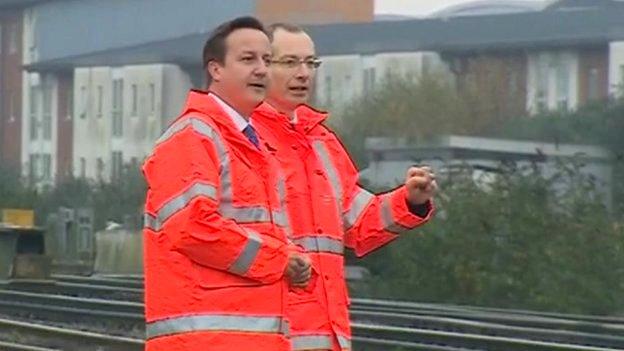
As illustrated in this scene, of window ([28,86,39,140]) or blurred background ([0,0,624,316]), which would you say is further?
window ([28,86,39,140])

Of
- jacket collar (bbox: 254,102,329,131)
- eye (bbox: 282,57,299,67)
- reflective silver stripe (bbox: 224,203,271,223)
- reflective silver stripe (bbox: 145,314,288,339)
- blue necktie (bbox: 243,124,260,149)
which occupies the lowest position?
reflective silver stripe (bbox: 145,314,288,339)

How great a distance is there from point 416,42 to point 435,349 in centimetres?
6135

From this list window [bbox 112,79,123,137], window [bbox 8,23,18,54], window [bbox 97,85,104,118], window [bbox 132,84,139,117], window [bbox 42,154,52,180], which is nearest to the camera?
window [bbox 132,84,139,117]

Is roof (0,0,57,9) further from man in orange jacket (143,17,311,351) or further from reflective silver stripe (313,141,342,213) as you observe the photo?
man in orange jacket (143,17,311,351)

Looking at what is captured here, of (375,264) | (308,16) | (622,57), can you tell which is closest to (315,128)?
(375,264)

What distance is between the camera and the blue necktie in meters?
6.66

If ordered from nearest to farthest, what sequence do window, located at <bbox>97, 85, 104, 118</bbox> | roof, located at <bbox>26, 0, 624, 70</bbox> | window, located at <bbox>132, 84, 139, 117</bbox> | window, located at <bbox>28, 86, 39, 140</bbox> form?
roof, located at <bbox>26, 0, 624, 70</bbox>
window, located at <bbox>132, 84, 139, 117</bbox>
window, located at <bbox>97, 85, 104, 118</bbox>
window, located at <bbox>28, 86, 39, 140</bbox>

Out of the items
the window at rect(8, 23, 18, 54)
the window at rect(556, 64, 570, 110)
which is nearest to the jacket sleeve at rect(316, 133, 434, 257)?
the window at rect(556, 64, 570, 110)

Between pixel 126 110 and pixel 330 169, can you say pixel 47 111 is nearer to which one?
pixel 126 110

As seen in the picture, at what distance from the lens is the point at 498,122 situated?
60.9 meters

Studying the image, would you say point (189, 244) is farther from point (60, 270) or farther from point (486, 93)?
point (486, 93)

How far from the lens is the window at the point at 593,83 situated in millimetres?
72450

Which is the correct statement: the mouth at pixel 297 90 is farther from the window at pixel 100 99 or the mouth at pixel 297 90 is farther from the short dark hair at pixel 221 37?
the window at pixel 100 99

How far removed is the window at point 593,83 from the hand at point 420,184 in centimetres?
6518
